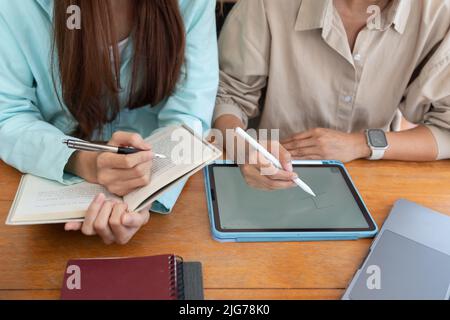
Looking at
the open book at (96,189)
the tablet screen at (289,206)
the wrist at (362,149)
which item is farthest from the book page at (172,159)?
the wrist at (362,149)

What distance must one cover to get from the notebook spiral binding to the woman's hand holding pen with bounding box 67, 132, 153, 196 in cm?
14

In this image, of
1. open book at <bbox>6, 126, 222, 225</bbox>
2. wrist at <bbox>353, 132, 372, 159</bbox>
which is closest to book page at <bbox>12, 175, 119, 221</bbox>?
open book at <bbox>6, 126, 222, 225</bbox>

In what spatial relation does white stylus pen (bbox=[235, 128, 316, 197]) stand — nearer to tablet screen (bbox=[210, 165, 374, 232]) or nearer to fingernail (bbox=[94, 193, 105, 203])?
tablet screen (bbox=[210, 165, 374, 232])

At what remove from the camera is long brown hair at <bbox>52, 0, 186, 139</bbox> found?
84 cm

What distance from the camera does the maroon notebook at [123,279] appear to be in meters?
0.64

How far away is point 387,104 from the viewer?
1.16 metres

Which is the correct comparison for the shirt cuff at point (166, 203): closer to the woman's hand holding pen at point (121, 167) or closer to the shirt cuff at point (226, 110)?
the woman's hand holding pen at point (121, 167)

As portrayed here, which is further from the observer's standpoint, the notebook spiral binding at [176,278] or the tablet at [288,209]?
the tablet at [288,209]

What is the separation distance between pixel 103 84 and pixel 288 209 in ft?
1.48

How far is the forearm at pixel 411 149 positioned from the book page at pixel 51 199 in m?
0.62

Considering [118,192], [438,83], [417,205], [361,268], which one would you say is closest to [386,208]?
[417,205]

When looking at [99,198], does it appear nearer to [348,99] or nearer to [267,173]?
[267,173]

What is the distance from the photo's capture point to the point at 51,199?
747 millimetres

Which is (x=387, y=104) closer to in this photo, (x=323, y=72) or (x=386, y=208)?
(x=323, y=72)
